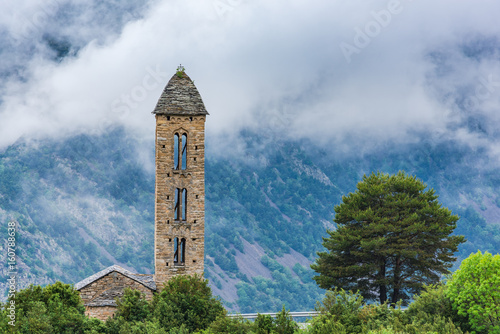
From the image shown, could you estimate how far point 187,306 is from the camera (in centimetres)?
4553

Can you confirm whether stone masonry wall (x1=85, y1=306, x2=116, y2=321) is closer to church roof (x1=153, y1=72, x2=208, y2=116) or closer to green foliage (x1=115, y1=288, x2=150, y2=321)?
green foliage (x1=115, y1=288, x2=150, y2=321)

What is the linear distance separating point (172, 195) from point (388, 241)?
539 inches

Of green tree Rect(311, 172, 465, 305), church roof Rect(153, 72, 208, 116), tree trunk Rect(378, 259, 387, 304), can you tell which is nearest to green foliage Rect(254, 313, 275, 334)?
green tree Rect(311, 172, 465, 305)

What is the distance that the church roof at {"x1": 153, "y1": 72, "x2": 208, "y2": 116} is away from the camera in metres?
54.2

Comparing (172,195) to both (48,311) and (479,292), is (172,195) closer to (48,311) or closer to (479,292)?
(48,311)

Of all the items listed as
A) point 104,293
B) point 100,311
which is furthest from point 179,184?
point 100,311

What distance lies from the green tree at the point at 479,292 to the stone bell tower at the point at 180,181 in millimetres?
17828

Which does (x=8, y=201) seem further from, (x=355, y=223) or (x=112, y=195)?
(x=355, y=223)

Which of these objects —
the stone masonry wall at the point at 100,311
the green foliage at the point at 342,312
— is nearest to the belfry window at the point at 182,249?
the stone masonry wall at the point at 100,311

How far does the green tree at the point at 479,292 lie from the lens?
40438mm

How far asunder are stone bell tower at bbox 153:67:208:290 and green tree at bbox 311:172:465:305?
26.8 ft

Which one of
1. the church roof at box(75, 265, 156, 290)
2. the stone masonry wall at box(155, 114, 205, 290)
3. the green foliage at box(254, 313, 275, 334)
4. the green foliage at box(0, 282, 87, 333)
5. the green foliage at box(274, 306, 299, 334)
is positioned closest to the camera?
the green foliage at box(254, 313, 275, 334)

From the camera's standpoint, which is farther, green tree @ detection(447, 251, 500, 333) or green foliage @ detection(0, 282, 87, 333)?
green tree @ detection(447, 251, 500, 333)

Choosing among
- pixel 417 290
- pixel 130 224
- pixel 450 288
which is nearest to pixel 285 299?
pixel 130 224
